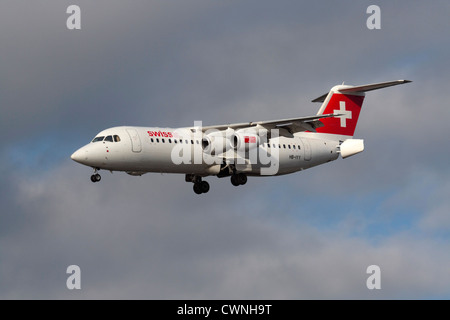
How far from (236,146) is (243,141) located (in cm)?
35

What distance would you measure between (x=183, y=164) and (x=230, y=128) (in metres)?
2.54

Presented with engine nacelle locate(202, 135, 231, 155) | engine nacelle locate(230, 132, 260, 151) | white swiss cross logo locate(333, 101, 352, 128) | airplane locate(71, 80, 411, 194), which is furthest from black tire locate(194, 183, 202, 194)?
white swiss cross logo locate(333, 101, 352, 128)

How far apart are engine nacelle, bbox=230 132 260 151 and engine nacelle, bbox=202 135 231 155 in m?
0.26

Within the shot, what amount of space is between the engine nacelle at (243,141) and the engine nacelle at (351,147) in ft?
16.1

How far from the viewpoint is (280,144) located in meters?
37.2

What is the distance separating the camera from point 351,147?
38.3 metres

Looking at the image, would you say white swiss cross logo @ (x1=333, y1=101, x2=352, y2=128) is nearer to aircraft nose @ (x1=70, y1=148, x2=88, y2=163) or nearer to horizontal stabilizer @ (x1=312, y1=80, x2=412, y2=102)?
horizontal stabilizer @ (x1=312, y1=80, x2=412, y2=102)

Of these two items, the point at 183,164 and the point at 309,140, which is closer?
the point at 183,164

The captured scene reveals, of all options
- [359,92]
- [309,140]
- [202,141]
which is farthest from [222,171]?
[359,92]

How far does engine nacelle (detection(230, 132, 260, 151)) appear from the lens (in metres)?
35.0

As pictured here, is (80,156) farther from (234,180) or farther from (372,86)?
(372,86)

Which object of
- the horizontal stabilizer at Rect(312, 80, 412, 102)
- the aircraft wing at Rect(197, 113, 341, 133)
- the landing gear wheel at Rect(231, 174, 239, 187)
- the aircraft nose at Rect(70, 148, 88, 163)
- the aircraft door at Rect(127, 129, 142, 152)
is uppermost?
the horizontal stabilizer at Rect(312, 80, 412, 102)

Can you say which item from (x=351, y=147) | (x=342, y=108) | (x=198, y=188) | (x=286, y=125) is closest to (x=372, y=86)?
(x=342, y=108)

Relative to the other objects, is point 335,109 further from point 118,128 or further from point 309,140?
point 118,128
